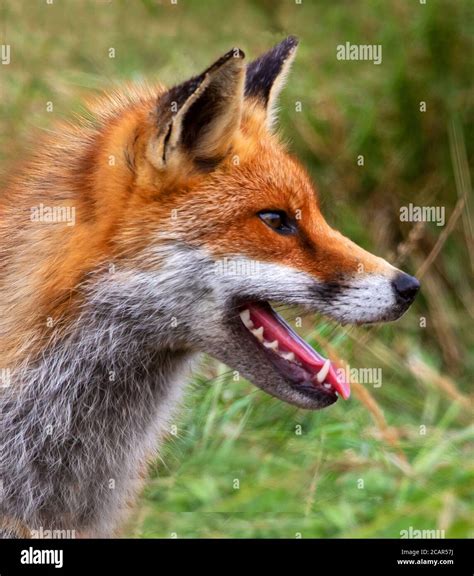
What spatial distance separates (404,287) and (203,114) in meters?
1.33

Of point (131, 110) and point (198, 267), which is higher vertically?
point (131, 110)

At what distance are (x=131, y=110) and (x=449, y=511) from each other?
9.72 ft

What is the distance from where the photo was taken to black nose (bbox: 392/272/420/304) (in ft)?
16.3

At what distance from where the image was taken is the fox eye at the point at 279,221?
505 centimetres

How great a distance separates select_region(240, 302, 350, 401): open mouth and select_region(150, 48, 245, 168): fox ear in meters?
0.84

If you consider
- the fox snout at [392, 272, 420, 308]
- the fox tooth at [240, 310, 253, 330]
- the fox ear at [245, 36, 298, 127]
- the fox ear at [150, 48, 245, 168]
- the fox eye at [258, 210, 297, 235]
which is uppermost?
the fox ear at [245, 36, 298, 127]

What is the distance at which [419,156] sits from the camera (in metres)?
10.1

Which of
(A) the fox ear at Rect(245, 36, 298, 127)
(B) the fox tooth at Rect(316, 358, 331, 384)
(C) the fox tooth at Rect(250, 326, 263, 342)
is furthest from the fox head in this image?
(A) the fox ear at Rect(245, 36, 298, 127)

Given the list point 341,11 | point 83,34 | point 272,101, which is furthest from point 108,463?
point 83,34

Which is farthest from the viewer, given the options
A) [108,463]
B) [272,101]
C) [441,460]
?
[441,460]

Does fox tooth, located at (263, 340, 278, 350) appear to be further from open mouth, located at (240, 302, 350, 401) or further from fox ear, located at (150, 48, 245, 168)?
fox ear, located at (150, 48, 245, 168)

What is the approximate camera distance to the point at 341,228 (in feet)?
31.8

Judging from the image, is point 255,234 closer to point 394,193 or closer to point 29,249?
point 29,249

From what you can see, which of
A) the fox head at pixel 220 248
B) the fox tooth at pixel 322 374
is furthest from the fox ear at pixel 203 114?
the fox tooth at pixel 322 374
